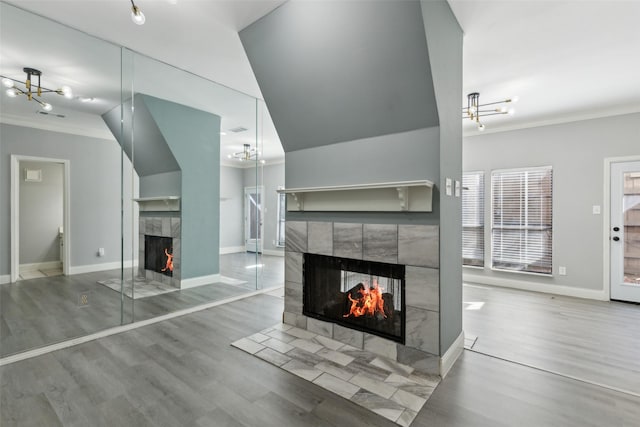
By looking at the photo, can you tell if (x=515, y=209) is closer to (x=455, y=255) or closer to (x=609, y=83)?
(x=609, y=83)

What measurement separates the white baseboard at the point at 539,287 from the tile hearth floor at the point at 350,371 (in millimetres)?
3514

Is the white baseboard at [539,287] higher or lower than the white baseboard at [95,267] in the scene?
lower

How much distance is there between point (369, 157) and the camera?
2553 millimetres

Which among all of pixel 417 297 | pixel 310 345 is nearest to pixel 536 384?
pixel 417 297

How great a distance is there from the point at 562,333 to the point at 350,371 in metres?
2.33

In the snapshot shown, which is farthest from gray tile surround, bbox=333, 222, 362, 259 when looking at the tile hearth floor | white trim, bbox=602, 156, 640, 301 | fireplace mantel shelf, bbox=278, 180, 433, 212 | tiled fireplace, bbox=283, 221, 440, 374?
white trim, bbox=602, 156, 640, 301

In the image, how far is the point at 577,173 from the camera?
14.5 feet

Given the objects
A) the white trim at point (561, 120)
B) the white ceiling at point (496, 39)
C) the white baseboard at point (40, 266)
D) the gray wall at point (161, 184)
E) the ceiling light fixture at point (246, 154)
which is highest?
the white ceiling at point (496, 39)

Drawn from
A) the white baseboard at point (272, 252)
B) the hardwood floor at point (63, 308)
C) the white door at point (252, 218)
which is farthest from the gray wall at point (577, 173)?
the hardwood floor at point (63, 308)

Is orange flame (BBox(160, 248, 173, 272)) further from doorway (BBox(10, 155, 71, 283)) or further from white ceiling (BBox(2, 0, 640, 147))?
white ceiling (BBox(2, 0, 640, 147))

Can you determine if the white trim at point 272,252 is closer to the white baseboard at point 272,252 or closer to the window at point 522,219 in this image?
the white baseboard at point 272,252

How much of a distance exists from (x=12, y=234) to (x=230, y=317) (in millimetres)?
2075

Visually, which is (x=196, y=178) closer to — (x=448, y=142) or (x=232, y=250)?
(x=232, y=250)

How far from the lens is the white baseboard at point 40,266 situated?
2678 mm
